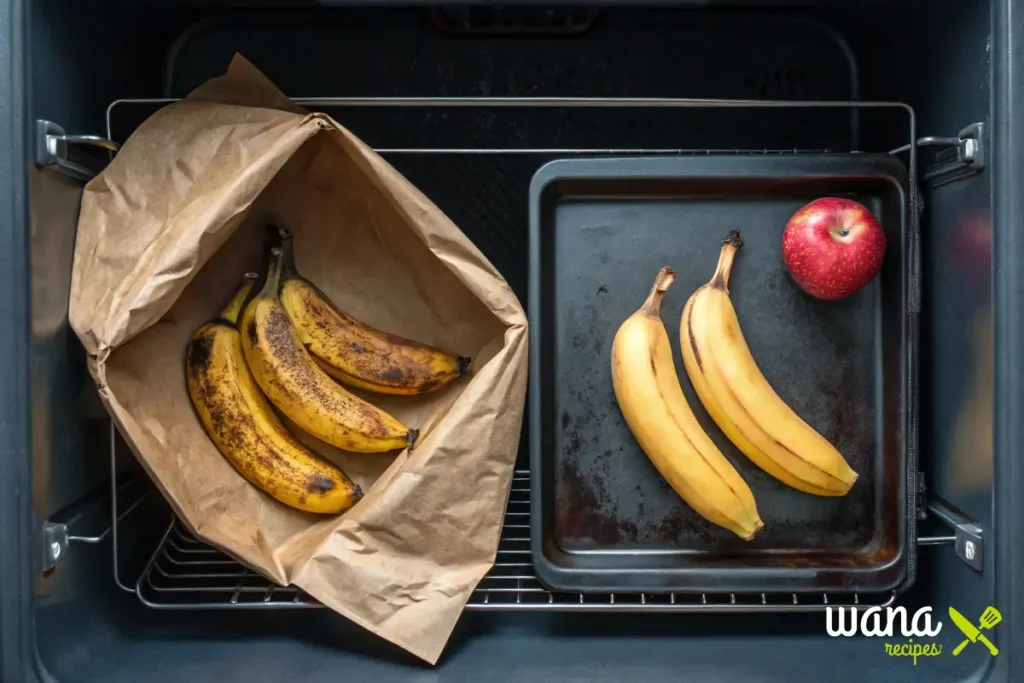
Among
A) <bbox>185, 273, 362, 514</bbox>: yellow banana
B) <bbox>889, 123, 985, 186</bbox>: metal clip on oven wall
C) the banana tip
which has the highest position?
<bbox>889, 123, 985, 186</bbox>: metal clip on oven wall

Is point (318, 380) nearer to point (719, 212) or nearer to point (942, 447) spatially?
point (719, 212)

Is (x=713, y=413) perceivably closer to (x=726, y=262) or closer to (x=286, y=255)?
(x=726, y=262)

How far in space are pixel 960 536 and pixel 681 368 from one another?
297 mm

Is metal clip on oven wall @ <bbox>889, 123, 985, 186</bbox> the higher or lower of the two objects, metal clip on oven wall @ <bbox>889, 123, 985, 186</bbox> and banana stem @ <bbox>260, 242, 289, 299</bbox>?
the higher

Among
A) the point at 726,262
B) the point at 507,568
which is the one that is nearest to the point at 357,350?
the point at 507,568

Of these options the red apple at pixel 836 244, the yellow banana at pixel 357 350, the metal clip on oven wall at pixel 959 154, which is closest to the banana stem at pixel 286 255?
the yellow banana at pixel 357 350

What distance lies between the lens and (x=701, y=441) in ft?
2.46

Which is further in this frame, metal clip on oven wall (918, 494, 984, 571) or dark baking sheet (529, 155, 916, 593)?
dark baking sheet (529, 155, 916, 593)

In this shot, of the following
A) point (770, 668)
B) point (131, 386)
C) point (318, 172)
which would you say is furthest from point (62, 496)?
point (770, 668)

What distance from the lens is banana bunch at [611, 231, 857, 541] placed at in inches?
29.2

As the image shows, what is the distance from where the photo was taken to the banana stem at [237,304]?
0.79 metres

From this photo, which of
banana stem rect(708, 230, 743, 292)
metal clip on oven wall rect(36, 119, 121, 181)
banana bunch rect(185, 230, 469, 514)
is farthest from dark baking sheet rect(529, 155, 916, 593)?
metal clip on oven wall rect(36, 119, 121, 181)

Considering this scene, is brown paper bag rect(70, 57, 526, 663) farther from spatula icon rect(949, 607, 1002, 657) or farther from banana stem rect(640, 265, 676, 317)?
spatula icon rect(949, 607, 1002, 657)

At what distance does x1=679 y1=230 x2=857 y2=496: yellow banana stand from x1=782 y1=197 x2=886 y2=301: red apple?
0.08 meters
